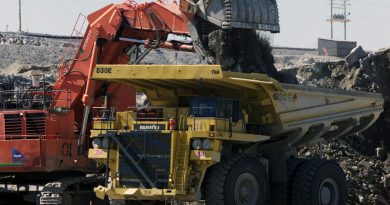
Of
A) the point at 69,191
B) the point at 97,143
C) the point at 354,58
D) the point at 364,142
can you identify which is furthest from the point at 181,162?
the point at 354,58

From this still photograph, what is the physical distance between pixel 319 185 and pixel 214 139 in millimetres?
2944

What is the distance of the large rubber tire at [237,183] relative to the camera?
16125 mm

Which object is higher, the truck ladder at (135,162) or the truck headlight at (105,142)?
the truck headlight at (105,142)

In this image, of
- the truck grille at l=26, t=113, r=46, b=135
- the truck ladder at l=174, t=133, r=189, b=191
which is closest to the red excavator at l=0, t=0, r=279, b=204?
the truck grille at l=26, t=113, r=46, b=135

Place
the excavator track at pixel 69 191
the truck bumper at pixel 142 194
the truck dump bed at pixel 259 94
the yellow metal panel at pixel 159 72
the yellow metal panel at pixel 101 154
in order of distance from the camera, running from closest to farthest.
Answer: the truck bumper at pixel 142 194 → the yellow metal panel at pixel 159 72 → the truck dump bed at pixel 259 94 → the yellow metal panel at pixel 101 154 → the excavator track at pixel 69 191

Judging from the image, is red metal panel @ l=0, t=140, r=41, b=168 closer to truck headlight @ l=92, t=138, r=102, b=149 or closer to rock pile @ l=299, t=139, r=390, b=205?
truck headlight @ l=92, t=138, r=102, b=149

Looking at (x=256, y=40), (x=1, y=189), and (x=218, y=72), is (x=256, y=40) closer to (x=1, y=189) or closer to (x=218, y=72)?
(x=1, y=189)

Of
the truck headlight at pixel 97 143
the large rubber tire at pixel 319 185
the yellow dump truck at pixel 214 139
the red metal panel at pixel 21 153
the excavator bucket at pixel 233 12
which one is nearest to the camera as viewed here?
the yellow dump truck at pixel 214 139

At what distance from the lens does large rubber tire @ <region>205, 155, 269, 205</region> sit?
1612cm

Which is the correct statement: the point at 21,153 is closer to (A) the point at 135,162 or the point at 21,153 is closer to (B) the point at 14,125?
(B) the point at 14,125

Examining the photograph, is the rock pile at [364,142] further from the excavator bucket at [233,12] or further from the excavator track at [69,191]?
the excavator track at [69,191]

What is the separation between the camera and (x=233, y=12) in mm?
20047

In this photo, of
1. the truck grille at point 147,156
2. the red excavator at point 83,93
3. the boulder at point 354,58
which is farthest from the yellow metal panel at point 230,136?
the boulder at point 354,58

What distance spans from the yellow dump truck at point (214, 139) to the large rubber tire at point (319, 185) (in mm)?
19
